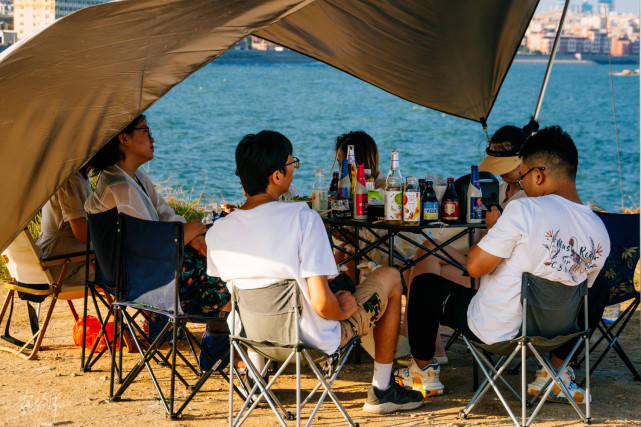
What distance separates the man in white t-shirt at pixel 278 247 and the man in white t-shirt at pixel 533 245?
1.55 ft

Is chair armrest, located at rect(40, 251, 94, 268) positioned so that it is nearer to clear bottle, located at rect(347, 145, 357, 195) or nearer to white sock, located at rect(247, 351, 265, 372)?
white sock, located at rect(247, 351, 265, 372)

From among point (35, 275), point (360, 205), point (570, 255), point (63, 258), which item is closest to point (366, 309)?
point (360, 205)

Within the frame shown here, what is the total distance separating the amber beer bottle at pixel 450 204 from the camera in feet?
12.4

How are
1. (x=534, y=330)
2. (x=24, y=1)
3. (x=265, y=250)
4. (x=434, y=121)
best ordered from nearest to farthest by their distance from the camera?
1. (x=265, y=250)
2. (x=534, y=330)
3. (x=24, y=1)
4. (x=434, y=121)

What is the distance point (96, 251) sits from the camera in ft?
12.1

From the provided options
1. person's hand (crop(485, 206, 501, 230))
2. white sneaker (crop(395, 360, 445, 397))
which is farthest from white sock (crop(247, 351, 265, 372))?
person's hand (crop(485, 206, 501, 230))

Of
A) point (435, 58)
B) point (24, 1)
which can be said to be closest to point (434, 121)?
point (24, 1)

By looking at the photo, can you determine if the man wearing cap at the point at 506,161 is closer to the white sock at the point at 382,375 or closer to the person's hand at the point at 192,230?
the white sock at the point at 382,375

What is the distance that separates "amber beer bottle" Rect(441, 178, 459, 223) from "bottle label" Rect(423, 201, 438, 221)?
9 cm

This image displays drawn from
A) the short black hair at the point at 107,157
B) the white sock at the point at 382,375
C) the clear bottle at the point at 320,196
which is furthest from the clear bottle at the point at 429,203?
the short black hair at the point at 107,157

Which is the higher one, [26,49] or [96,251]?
[26,49]

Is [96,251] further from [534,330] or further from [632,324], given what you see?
[632,324]

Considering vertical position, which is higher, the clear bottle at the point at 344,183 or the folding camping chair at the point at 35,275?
the clear bottle at the point at 344,183

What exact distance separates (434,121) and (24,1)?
36.1 m
